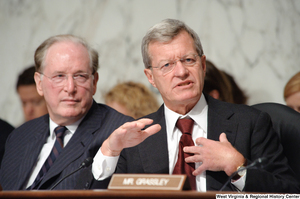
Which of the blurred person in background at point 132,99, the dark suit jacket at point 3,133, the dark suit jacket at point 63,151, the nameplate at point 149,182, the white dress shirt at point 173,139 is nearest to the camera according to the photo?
the nameplate at point 149,182

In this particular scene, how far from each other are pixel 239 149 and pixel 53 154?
121cm

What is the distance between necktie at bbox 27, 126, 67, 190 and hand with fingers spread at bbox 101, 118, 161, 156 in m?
0.57

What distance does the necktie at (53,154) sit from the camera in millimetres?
2229

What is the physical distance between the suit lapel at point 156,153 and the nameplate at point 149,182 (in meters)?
0.62

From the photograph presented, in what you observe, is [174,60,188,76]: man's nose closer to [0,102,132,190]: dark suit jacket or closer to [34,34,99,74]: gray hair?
[0,102,132,190]: dark suit jacket

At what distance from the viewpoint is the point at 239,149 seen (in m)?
1.85

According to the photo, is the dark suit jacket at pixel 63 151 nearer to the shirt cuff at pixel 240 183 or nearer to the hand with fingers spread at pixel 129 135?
the hand with fingers spread at pixel 129 135

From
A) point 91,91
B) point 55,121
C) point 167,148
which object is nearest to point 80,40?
point 91,91

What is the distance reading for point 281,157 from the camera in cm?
184

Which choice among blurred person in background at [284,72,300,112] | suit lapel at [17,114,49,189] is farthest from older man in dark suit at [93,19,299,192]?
blurred person in background at [284,72,300,112]

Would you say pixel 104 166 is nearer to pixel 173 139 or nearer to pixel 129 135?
pixel 129 135

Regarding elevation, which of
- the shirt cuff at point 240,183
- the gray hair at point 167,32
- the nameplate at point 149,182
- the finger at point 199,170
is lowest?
the shirt cuff at point 240,183

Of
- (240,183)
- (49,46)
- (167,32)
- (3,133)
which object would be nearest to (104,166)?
(240,183)

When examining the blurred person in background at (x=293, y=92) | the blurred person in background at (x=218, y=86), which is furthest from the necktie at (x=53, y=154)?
the blurred person in background at (x=293, y=92)
